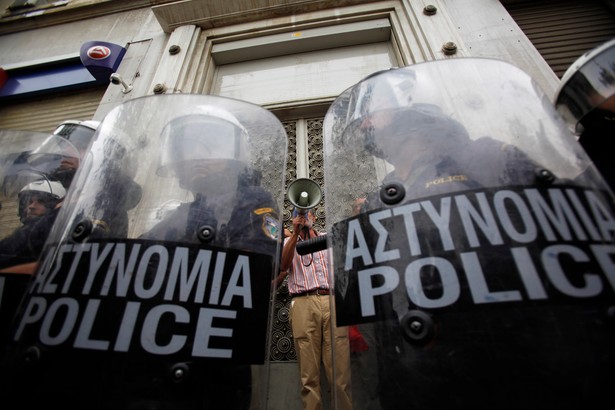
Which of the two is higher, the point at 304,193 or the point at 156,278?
the point at 304,193

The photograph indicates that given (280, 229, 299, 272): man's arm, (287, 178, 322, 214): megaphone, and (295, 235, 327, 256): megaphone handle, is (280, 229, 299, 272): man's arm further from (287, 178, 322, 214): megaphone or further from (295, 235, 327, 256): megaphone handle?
(295, 235, 327, 256): megaphone handle

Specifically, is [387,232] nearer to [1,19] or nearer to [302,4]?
[302,4]

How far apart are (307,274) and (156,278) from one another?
1891 millimetres

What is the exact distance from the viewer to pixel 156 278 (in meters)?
0.95

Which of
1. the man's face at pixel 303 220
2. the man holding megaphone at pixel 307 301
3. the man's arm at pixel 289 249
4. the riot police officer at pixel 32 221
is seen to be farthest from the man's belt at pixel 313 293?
the riot police officer at pixel 32 221

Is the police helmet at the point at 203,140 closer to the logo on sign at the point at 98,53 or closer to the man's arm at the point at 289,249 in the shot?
the man's arm at the point at 289,249

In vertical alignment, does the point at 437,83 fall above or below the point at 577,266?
above

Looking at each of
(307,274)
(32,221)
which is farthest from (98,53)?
(307,274)

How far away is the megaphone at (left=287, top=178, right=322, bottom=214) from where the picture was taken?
2.65m

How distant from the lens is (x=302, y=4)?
490 cm

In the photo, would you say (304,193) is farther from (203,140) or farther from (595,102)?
(595,102)

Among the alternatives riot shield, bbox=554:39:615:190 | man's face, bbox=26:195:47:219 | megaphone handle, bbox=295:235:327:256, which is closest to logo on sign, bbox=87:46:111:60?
man's face, bbox=26:195:47:219

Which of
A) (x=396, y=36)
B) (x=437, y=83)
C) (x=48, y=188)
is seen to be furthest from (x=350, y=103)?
(x=396, y=36)

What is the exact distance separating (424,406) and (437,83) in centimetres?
112
